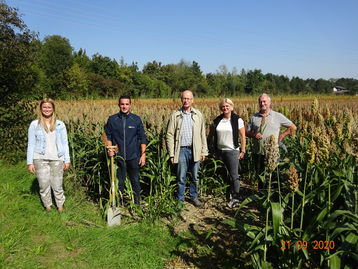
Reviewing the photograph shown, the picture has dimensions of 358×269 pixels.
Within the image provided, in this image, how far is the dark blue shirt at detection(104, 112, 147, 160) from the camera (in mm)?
4156

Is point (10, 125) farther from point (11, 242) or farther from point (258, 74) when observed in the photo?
point (258, 74)

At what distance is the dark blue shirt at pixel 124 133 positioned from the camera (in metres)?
4.16

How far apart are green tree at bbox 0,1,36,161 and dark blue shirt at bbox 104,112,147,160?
3.61 m

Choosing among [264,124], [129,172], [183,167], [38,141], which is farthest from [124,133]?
[264,124]

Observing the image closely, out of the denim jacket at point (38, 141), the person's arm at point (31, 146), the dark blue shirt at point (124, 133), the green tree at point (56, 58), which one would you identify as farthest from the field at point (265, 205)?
the green tree at point (56, 58)

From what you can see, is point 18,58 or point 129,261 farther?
point 18,58

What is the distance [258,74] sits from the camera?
263ft

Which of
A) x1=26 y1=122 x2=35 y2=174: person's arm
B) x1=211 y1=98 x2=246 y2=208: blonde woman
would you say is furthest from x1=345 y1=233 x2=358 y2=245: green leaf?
x1=26 y1=122 x2=35 y2=174: person's arm

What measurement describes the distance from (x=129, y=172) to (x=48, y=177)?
1190 millimetres

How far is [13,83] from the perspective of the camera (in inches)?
262

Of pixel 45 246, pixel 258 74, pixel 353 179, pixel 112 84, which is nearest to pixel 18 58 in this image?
pixel 45 246

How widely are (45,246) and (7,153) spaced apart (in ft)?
13.1

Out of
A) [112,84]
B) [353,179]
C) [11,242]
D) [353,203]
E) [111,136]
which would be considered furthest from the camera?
[112,84]

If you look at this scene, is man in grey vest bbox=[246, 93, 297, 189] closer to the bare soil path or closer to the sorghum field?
the sorghum field
